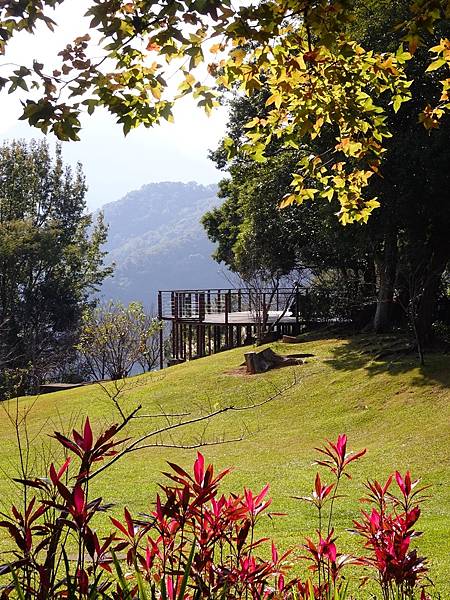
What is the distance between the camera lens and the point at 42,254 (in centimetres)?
3634

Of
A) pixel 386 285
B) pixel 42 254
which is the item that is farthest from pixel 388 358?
pixel 42 254

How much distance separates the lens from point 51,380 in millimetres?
36531

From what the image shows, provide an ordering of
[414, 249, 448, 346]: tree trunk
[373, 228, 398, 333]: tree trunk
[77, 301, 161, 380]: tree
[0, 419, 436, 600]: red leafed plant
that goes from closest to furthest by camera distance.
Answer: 1. [0, 419, 436, 600]: red leafed plant
2. [414, 249, 448, 346]: tree trunk
3. [373, 228, 398, 333]: tree trunk
4. [77, 301, 161, 380]: tree

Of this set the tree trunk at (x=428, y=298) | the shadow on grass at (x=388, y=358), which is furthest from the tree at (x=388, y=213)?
the shadow on grass at (x=388, y=358)

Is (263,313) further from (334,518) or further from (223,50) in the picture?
(223,50)

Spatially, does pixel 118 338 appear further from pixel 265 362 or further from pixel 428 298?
pixel 428 298

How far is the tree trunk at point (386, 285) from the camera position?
20.6m

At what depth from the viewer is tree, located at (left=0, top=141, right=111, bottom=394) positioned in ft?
118

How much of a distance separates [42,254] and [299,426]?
24.1 metres

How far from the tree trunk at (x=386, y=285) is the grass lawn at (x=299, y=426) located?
3.46ft

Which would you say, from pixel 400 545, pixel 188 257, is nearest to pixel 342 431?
pixel 400 545

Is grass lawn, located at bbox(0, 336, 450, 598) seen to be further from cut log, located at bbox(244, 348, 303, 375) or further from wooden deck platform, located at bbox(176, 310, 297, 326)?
wooden deck platform, located at bbox(176, 310, 297, 326)

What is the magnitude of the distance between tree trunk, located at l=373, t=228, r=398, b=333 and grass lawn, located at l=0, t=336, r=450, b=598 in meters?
1.05

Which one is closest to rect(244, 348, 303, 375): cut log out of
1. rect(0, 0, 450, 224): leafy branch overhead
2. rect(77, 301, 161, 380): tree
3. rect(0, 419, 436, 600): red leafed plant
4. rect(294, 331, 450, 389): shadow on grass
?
rect(294, 331, 450, 389): shadow on grass
